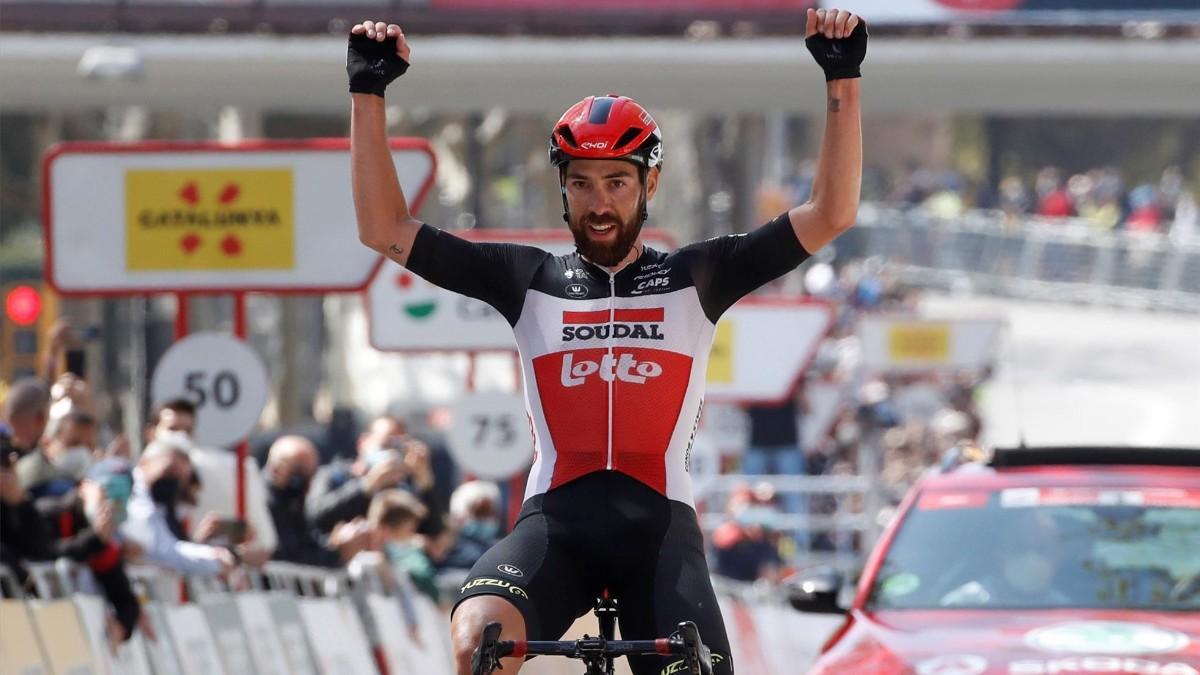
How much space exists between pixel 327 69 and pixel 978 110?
635cm

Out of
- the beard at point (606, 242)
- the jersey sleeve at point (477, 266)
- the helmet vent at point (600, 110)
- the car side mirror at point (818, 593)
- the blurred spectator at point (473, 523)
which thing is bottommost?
the blurred spectator at point (473, 523)

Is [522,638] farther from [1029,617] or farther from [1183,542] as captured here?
[1183,542]

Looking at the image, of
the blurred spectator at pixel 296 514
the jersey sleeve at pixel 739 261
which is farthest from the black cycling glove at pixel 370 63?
the blurred spectator at pixel 296 514

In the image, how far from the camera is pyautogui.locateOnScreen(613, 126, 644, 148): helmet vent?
6879mm

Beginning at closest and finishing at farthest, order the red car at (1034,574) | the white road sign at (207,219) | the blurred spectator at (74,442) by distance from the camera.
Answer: the red car at (1034,574)
the blurred spectator at (74,442)
the white road sign at (207,219)

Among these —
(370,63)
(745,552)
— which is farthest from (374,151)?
(745,552)

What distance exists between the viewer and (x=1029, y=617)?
31.3 ft

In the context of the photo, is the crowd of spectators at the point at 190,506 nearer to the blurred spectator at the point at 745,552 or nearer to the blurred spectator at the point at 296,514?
the blurred spectator at the point at 296,514

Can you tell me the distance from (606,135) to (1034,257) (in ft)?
142

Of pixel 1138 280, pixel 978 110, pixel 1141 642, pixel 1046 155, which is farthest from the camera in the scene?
pixel 1046 155

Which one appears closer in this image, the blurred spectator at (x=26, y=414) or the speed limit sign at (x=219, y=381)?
the blurred spectator at (x=26, y=414)

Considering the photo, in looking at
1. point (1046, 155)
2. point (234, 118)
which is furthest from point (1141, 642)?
point (1046, 155)

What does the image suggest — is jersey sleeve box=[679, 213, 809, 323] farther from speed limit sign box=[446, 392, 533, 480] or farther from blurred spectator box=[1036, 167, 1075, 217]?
blurred spectator box=[1036, 167, 1075, 217]

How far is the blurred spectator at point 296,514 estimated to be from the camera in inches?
565
